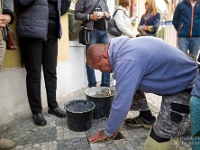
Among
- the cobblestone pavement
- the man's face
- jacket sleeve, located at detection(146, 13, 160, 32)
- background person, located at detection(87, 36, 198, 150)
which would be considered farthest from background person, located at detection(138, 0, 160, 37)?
the man's face

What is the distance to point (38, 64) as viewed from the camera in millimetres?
2527

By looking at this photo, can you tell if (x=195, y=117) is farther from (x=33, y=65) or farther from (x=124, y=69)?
(x=33, y=65)

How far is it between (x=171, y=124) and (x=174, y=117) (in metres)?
0.07

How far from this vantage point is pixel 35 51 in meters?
2.49

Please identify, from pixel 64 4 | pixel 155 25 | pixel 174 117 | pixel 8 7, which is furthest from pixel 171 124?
pixel 155 25

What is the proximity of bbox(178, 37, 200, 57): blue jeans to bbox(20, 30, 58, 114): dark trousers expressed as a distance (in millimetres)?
2712

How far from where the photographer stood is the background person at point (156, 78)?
1586mm

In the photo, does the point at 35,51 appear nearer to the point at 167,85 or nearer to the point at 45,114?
the point at 45,114

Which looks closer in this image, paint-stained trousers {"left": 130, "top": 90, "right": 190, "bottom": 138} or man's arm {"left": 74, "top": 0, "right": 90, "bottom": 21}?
paint-stained trousers {"left": 130, "top": 90, "right": 190, "bottom": 138}

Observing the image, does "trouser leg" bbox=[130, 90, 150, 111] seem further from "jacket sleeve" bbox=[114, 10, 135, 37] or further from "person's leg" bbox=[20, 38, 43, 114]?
"jacket sleeve" bbox=[114, 10, 135, 37]

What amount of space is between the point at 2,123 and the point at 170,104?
6.90 feet

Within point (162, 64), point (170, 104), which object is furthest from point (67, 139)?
point (162, 64)

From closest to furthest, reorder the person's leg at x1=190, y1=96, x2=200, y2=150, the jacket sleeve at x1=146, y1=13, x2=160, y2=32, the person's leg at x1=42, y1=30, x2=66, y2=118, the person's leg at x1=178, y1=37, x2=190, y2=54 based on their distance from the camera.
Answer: the person's leg at x1=190, y1=96, x2=200, y2=150 → the person's leg at x1=42, y1=30, x2=66, y2=118 → the person's leg at x1=178, y1=37, x2=190, y2=54 → the jacket sleeve at x1=146, y1=13, x2=160, y2=32

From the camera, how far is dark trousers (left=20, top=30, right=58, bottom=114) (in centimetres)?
248
